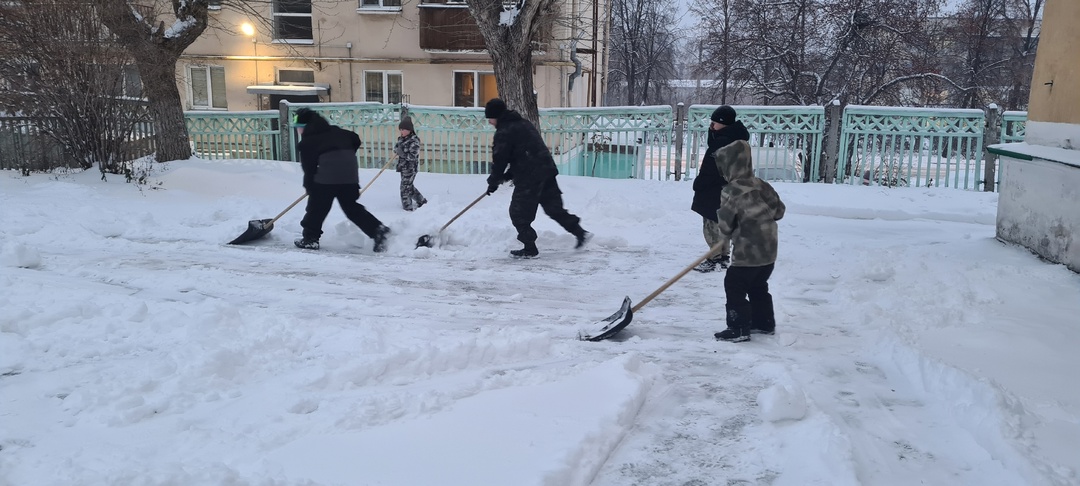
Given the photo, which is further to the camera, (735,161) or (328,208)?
(328,208)

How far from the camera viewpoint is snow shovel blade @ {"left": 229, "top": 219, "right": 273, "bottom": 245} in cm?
848

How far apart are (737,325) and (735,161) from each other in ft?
3.64

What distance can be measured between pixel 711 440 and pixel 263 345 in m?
2.64

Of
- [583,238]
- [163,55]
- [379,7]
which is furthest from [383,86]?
[583,238]

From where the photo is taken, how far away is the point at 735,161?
17.3ft

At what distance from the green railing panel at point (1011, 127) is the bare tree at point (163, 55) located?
43.1ft

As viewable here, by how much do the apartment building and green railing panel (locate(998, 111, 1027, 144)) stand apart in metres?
10.8

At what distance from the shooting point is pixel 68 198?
9992 mm

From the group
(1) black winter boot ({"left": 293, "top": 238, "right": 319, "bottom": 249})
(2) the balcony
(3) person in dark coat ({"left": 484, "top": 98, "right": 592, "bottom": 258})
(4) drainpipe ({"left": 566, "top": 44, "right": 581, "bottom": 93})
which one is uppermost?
(2) the balcony

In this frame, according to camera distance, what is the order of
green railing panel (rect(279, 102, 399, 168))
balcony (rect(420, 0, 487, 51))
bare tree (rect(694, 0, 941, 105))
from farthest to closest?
1. balcony (rect(420, 0, 487, 51))
2. bare tree (rect(694, 0, 941, 105))
3. green railing panel (rect(279, 102, 399, 168))

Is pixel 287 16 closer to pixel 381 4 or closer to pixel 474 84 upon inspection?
pixel 381 4

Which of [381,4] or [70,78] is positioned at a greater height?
[381,4]

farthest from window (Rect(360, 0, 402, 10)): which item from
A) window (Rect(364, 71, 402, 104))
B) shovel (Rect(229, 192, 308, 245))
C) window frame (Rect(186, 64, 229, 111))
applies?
shovel (Rect(229, 192, 308, 245))

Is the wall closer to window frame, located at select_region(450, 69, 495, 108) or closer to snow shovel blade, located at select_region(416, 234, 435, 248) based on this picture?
snow shovel blade, located at select_region(416, 234, 435, 248)
